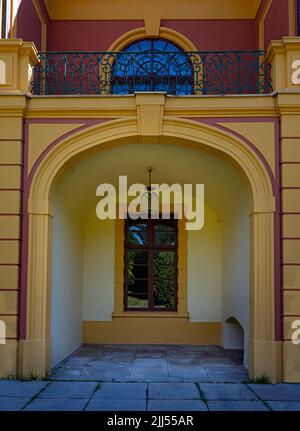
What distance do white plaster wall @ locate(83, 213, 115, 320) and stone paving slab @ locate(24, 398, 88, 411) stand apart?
189 inches

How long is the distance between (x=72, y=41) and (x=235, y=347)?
680cm

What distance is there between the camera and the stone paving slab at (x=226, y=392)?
6.21 m

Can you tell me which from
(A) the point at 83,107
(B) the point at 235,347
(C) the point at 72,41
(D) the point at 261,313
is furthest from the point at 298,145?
(C) the point at 72,41

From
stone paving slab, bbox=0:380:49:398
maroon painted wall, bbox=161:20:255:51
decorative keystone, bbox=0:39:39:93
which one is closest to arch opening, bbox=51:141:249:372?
stone paving slab, bbox=0:380:49:398

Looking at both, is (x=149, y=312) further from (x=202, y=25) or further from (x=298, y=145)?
(x=202, y=25)

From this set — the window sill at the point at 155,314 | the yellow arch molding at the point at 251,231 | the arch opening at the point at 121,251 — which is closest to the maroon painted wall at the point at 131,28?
the arch opening at the point at 121,251

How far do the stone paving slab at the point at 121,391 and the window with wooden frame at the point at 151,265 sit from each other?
411 centimetres

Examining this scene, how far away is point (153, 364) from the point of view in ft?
27.6

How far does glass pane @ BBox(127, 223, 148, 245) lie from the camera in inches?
443

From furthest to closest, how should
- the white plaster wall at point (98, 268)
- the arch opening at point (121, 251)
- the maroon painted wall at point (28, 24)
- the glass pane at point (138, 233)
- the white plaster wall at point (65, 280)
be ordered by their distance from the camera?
the glass pane at point (138, 233)
the white plaster wall at point (98, 268)
the maroon painted wall at point (28, 24)
the arch opening at point (121, 251)
the white plaster wall at point (65, 280)

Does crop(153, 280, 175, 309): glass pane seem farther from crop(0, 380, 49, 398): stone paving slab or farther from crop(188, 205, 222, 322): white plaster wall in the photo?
crop(0, 380, 49, 398): stone paving slab

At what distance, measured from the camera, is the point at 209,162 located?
844cm

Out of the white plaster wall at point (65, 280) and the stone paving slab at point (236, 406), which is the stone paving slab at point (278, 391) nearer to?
the stone paving slab at point (236, 406)

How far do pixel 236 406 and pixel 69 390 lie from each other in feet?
6.73
